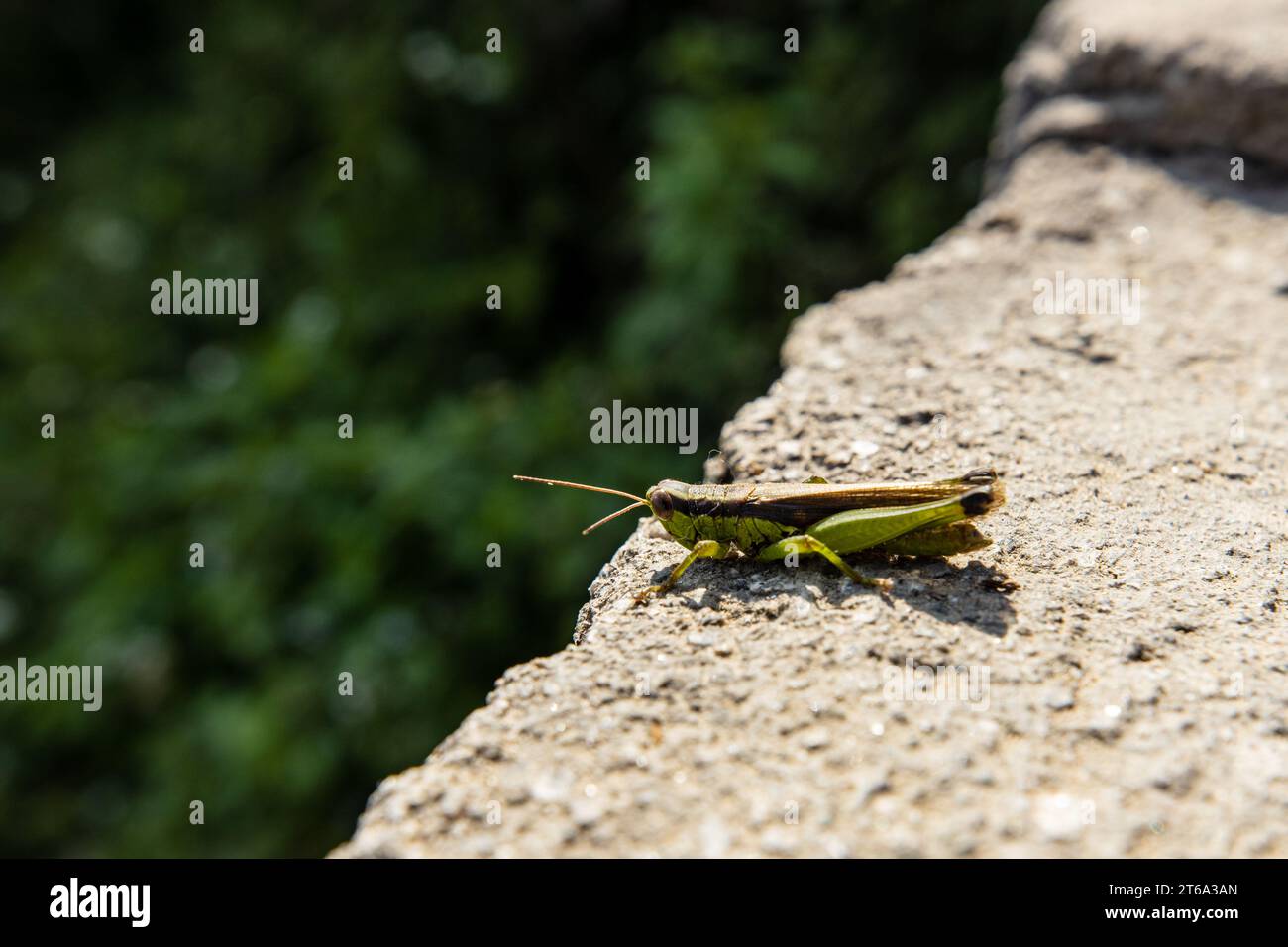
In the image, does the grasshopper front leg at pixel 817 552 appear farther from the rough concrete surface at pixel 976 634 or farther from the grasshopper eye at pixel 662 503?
the grasshopper eye at pixel 662 503

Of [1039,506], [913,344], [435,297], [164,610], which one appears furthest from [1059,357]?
[164,610]

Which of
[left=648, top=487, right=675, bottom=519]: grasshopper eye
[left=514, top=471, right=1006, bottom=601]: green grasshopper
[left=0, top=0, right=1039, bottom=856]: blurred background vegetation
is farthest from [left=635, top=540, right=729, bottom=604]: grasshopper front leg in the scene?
[left=0, top=0, right=1039, bottom=856]: blurred background vegetation

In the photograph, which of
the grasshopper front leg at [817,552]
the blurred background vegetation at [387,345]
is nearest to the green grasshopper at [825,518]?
the grasshopper front leg at [817,552]

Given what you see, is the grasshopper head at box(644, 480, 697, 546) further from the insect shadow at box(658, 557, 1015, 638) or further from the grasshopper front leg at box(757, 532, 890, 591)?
the grasshopper front leg at box(757, 532, 890, 591)

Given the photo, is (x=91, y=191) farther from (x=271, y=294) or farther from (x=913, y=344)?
(x=913, y=344)

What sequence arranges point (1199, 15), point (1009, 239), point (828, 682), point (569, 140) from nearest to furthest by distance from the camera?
point (828, 682) → point (1009, 239) → point (1199, 15) → point (569, 140)

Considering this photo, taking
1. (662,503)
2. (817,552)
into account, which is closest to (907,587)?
(817,552)
